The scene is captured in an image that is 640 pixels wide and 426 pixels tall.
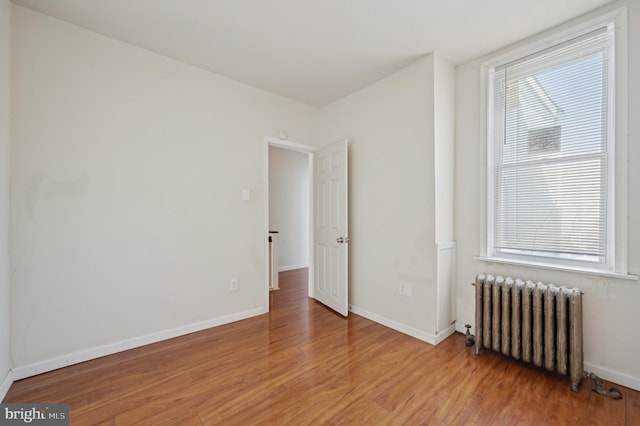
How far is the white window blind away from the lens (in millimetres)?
2000

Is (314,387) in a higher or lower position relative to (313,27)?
lower

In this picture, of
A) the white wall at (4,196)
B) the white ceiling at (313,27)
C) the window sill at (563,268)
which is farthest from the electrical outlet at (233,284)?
the window sill at (563,268)

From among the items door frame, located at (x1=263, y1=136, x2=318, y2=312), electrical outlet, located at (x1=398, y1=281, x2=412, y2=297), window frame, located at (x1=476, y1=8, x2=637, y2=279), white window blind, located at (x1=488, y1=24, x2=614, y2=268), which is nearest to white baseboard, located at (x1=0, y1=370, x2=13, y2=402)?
door frame, located at (x1=263, y1=136, x2=318, y2=312)

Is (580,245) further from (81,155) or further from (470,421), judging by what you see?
(81,155)

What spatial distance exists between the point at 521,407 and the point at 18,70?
4132 mm

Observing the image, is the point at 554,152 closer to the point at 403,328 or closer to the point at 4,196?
the point at 403,328

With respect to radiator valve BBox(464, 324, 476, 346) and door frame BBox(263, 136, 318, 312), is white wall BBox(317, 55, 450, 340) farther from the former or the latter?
door frame BBox(263, 136, 318, 312)

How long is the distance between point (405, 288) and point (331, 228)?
1158 mm

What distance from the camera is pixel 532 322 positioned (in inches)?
83.3

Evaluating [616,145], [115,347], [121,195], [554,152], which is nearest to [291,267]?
[115,347]

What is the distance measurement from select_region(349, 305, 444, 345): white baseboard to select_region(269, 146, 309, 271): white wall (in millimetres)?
2855

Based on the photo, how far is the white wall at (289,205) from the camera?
577 centimetres

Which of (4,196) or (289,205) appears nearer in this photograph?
(4,196)

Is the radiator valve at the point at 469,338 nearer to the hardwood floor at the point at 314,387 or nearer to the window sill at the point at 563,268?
the hardwood floor at the point at 314,387
